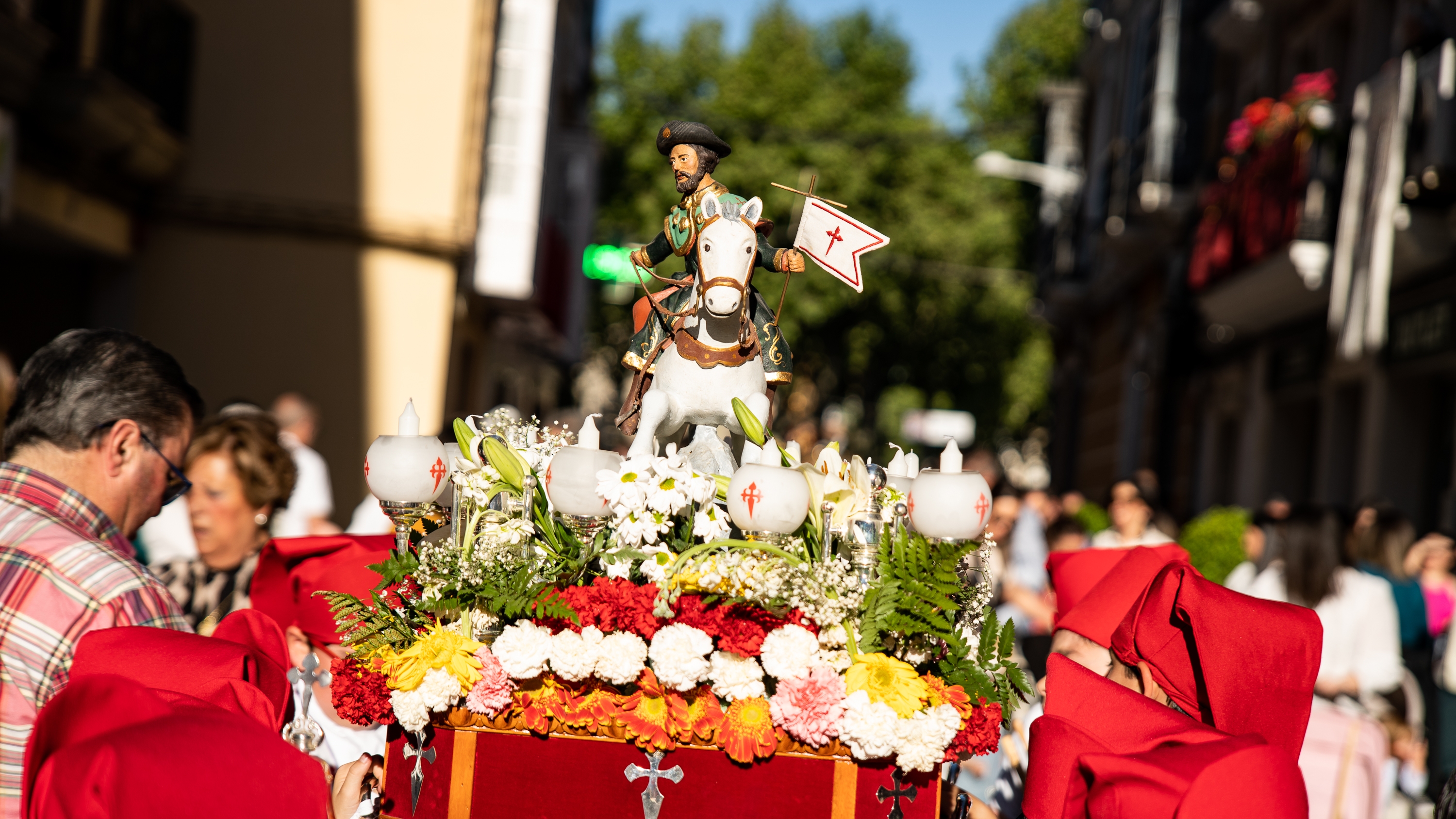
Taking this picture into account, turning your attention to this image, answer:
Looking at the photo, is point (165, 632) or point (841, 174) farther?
point (841, 174)

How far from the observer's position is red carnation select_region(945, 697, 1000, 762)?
238 centimetres

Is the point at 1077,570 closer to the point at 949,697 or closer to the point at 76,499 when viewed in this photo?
the point at 949,697

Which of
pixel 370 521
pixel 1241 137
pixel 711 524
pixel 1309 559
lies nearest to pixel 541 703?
pixel 711 524

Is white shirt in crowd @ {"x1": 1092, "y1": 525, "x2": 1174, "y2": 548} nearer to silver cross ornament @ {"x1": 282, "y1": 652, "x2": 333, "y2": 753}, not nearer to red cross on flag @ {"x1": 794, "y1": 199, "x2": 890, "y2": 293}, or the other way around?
red cross on flag @ {"x1": 794, "y1": 199, "x2": 890, "y2": 293}

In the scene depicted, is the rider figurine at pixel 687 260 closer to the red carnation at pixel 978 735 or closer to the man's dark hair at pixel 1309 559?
the red carnation at pixel 978 735

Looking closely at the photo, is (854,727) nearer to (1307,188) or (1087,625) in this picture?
(1087,625)

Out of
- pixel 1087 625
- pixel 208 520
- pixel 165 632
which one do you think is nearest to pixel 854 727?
pixel 1087 625

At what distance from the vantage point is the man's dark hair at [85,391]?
287cm

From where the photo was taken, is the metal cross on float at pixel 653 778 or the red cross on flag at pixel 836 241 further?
the red cross on flag at pixel 836 241

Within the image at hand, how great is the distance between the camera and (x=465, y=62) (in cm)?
1439

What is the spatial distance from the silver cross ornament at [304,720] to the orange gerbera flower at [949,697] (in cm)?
106

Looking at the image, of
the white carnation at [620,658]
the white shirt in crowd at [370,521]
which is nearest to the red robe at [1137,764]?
the white carnation at [620,658]

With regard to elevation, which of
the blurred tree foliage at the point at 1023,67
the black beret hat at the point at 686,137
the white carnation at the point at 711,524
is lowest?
the white carnation at the point at 711,524

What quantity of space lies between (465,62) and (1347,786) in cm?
1168
